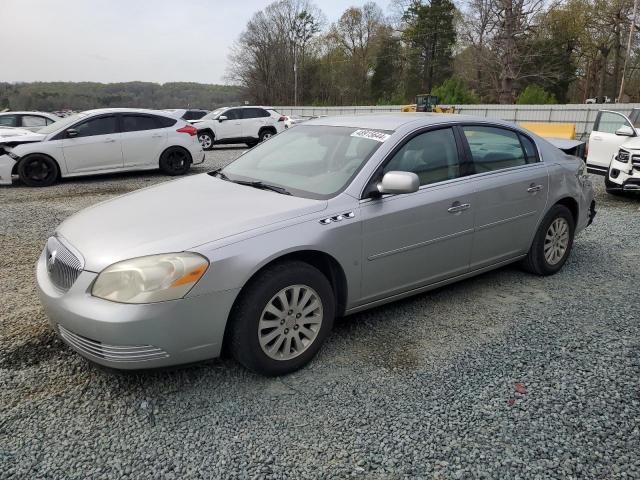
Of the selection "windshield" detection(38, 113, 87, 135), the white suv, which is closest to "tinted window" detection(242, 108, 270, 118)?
the white suv

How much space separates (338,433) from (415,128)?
2241 mm

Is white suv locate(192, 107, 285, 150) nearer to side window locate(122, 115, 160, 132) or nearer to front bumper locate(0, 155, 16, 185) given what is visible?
side window locate(122, 115, 160, 132)

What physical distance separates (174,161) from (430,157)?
8740mm

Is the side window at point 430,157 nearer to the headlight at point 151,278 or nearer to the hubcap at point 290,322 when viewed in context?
the hubcap at point 290,322

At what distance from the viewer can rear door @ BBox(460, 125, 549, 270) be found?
13.2 ft

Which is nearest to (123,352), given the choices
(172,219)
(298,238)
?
(172,219)

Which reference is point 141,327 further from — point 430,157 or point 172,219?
point 430,157

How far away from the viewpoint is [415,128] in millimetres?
3764

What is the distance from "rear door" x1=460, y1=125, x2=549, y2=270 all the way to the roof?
16 cm

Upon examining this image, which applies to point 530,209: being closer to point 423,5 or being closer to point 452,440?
point 452,440

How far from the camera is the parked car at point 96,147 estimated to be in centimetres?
980

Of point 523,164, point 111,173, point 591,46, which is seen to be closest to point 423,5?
point 591,46

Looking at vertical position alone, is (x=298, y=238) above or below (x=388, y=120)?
below

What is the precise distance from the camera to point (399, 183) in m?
3.21
